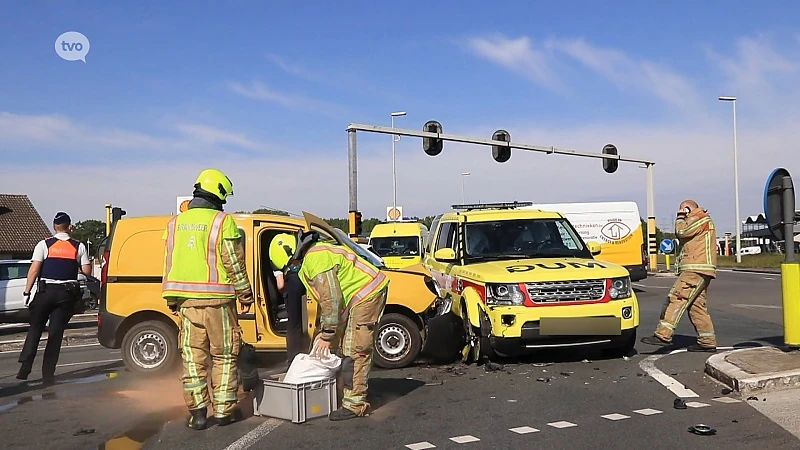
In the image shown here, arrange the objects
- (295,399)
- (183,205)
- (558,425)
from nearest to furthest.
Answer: (558,425) → (295,399) → (183,205)

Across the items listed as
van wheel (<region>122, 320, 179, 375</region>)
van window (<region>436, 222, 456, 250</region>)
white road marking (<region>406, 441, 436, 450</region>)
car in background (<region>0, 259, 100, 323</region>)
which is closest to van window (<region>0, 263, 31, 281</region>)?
car in background (<region>0, 259, 100, 323</region>)

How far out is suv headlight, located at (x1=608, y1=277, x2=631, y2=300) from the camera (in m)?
9.17

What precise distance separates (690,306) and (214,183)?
6.40 m

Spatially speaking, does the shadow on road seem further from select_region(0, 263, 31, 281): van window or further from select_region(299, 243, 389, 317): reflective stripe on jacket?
select_region(0, 263, 31, 281): van window

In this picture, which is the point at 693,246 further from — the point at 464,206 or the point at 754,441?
the point at 754,441

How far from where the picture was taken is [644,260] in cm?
2425

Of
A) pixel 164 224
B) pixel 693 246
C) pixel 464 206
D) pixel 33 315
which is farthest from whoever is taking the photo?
pixel 464 206

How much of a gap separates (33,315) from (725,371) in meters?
7.29

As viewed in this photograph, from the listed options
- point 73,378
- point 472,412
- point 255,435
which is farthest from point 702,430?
point 73,378

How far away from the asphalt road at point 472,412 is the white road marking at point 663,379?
0.4 inches

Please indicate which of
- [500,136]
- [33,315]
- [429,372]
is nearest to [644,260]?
[500,136]

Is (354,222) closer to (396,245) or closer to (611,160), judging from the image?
(396,245)

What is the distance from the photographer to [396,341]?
30.7ft

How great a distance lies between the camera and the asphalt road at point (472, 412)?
5.87 m
